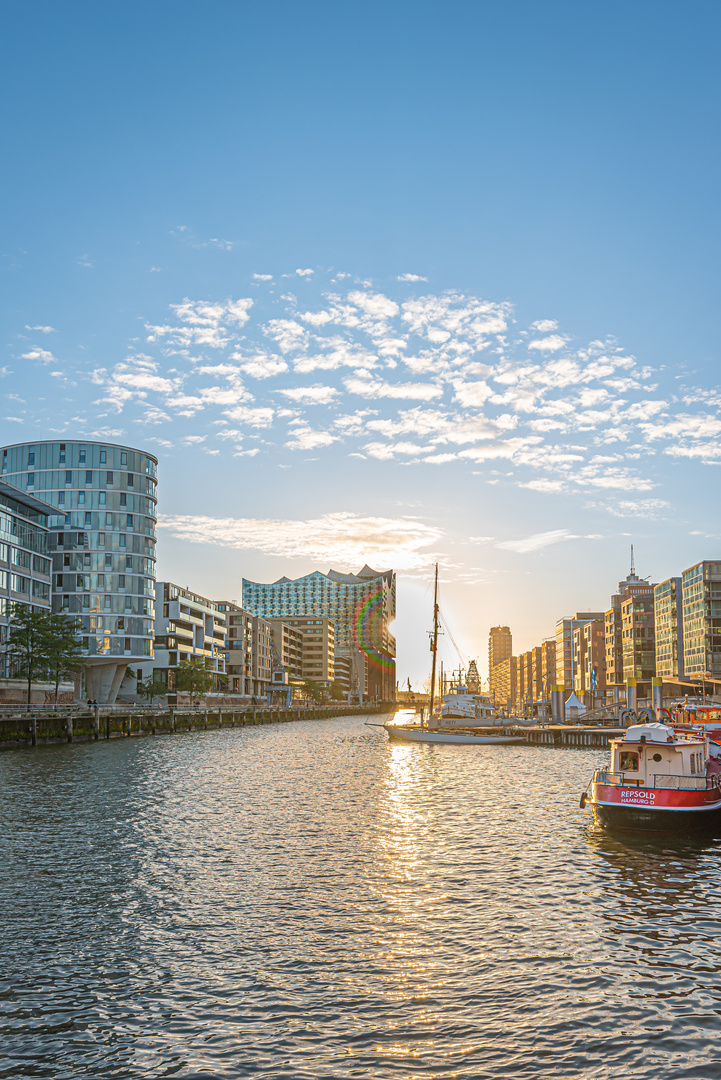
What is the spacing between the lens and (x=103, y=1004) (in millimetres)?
17062

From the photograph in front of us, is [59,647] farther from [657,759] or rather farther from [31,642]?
[657,759]

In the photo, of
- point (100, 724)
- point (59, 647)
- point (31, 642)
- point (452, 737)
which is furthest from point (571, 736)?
point (31, 642)

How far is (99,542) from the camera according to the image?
143 meters

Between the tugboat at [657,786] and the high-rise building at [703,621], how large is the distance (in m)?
138

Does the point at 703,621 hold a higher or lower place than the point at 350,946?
higher

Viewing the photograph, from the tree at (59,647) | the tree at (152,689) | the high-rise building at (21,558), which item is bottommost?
the tree at (152,689)

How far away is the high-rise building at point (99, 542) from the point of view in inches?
5571

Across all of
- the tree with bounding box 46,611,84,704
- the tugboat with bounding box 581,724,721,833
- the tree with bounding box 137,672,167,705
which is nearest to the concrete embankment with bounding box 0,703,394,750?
the tree with bounding box 46,611,84,704

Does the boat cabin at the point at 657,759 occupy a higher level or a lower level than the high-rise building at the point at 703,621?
lower

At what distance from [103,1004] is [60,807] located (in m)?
27.4

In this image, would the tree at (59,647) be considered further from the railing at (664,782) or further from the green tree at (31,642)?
the railing at (664,782)

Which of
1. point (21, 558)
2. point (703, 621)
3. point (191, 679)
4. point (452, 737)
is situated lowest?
point (452, 737)

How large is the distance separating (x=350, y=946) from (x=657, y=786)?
21.0 metres

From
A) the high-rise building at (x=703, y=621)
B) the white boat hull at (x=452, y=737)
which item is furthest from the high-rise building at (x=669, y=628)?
the white boat hull at (x=452, y=737)
